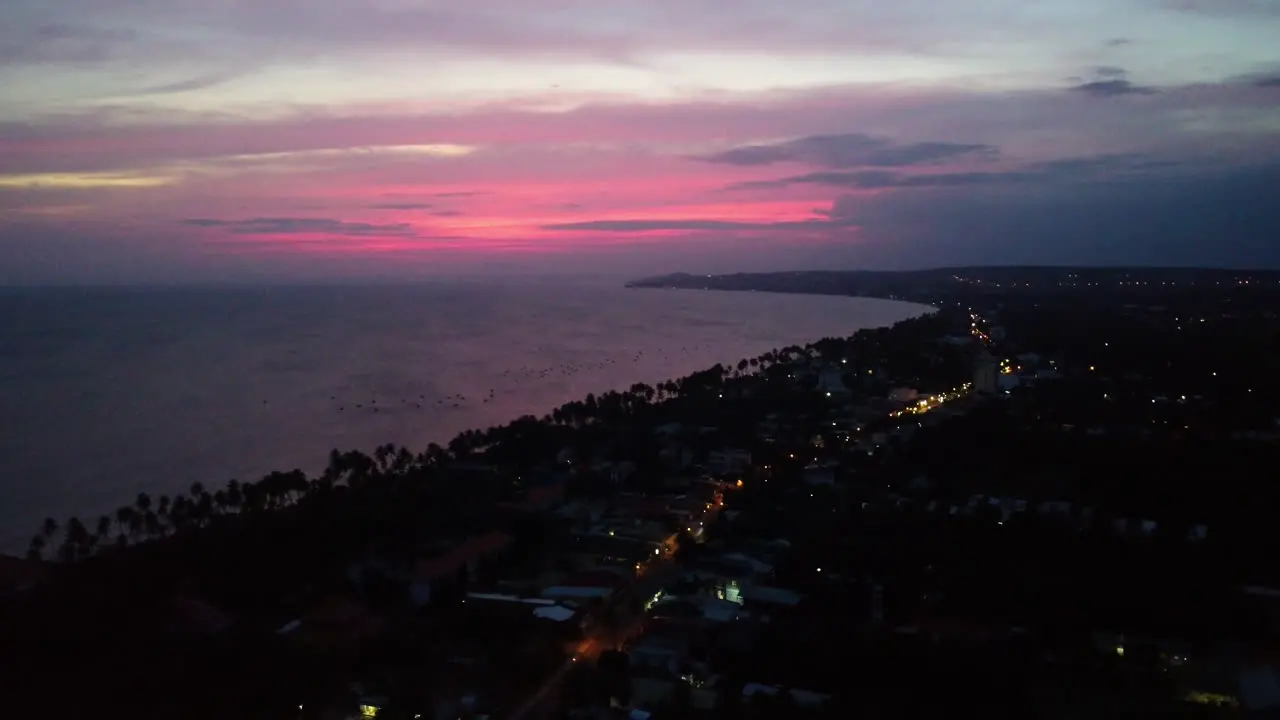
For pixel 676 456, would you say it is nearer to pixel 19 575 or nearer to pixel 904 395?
pixel 19 575

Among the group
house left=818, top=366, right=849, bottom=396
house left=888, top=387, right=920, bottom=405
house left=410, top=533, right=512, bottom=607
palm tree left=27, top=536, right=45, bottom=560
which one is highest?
house left=818, top=366, right=849, bottom=396

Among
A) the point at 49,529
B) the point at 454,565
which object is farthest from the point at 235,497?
the point at 454,565

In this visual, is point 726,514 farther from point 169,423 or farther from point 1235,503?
point 169,423

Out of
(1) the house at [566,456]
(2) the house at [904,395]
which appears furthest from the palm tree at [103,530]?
(2) the house at [904,395]

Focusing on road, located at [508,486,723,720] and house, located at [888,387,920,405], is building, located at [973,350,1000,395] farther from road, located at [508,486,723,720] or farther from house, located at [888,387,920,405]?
road, located at [508,486,723,720]

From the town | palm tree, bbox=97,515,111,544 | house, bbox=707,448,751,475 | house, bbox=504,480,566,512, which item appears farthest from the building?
palm tree, bbox=97,515,111,544

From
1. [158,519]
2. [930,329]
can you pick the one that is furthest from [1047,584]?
[930,329]
